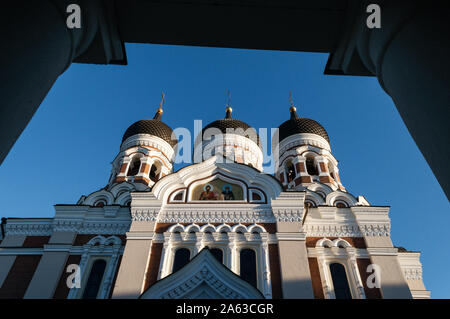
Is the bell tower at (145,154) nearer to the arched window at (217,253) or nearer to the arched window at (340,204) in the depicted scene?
the arched window at (217,253)

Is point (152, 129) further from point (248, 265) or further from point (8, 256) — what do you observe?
point (248, 265)

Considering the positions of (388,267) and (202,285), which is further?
(388,267)

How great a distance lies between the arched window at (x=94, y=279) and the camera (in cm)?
967

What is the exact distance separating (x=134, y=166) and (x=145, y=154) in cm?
92

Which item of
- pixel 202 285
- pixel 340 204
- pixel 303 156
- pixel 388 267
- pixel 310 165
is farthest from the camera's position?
pixel 310 165

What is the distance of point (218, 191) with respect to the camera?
11820 millimetres

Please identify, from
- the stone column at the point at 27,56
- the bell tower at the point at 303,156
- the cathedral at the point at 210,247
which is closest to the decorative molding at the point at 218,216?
the cathedral at the point at 210,247

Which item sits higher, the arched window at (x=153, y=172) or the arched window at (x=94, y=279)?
the arched window at (x=153, y=172)

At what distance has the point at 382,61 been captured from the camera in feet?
6.95

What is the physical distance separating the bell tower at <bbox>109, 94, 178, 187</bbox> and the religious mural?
6525 millimetres

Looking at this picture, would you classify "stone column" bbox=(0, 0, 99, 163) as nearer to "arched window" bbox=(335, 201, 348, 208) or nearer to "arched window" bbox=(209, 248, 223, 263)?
"arched window" bbox=(209, 248, 223, 263)

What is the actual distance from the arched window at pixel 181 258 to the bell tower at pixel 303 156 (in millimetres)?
8391

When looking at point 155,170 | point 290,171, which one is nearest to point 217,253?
point 290,171
